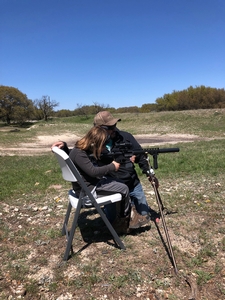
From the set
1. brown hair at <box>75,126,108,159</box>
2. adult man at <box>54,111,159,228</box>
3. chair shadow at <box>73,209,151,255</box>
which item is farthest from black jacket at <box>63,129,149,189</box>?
chair shadow at <box>73,209,151,255</box>

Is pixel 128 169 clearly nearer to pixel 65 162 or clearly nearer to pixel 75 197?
pixel 75 197

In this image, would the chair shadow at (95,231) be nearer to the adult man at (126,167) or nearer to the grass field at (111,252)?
the grass field at (111,252)

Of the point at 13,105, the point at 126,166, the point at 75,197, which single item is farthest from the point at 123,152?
the point at 13,105

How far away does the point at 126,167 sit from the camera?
441 centimetres

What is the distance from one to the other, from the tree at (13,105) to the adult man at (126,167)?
49.9 metres

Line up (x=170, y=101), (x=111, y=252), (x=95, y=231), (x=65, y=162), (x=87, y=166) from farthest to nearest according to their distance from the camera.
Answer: (x=170, y=101) < (x=95, y=231) < (x=111, y=252) < (x=87, y=166) < (x=65, y=162)

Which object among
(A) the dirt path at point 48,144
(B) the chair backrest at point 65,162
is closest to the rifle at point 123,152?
(B) the chair backrest at point 65,162

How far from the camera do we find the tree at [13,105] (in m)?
50.2

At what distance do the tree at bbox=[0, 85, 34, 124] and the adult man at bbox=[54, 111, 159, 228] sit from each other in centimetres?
4989

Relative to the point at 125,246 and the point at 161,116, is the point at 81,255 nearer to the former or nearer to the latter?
the point at 125,246

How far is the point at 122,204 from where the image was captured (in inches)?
161

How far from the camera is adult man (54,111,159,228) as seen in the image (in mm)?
4148

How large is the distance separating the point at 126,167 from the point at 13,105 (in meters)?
51.3

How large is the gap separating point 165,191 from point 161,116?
33425mm
